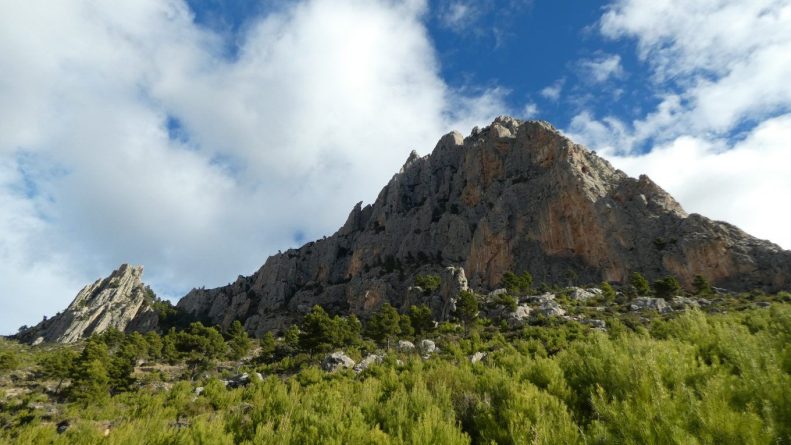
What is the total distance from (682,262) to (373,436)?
81.4m

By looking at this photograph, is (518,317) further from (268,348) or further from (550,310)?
(268,348)

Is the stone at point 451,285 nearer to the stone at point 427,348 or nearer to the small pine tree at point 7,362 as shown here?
the stone at point 427,348

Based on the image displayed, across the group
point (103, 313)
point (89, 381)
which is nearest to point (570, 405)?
point (89, 381)

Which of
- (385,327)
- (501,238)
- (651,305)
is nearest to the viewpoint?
(651,305)

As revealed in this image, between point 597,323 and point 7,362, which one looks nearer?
point 597,323

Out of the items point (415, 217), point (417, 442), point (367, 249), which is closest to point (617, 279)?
point (415, 217)

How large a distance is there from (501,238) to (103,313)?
129 m

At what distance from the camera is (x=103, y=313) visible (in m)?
120

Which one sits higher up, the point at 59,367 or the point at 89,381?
the point at 59,367

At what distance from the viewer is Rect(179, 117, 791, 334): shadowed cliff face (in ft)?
226

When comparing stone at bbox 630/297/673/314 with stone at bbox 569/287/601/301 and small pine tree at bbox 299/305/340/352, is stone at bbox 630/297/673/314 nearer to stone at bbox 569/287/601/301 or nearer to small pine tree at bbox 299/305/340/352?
stone at bbox 569/287/601/301

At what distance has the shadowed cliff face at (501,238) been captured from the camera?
226 ft

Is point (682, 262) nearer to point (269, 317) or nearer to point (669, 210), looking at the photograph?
point (669, 210)

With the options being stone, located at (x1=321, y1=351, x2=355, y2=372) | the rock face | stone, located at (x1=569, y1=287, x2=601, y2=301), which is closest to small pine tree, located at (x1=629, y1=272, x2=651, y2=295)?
stone, located at (x1=569, y1=287, x2=601, y2=301)
